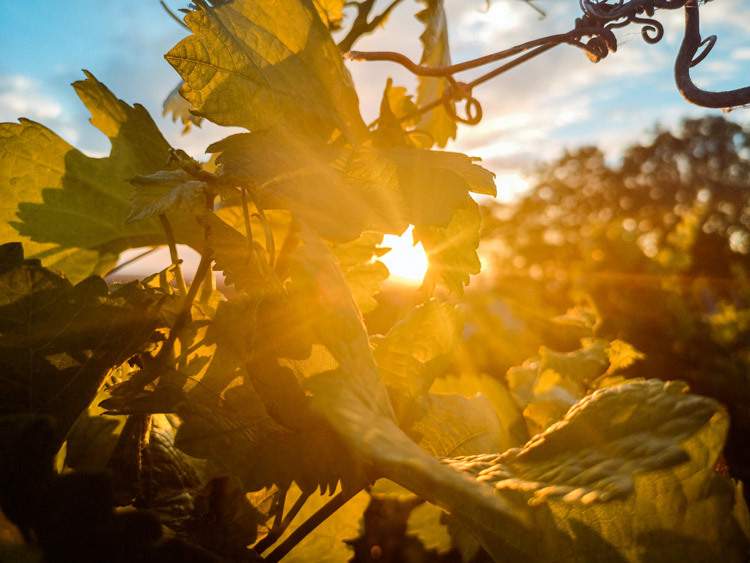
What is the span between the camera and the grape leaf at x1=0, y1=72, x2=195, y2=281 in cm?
45

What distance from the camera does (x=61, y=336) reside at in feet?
1.02

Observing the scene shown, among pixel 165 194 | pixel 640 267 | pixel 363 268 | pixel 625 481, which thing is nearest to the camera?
pixel 625 481

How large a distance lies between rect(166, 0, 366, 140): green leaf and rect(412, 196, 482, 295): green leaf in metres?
0.13

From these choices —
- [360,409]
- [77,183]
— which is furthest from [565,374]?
[77,183]

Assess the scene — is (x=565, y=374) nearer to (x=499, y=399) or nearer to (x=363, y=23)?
(x=499, y=399)

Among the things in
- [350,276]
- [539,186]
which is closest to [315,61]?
[350,276]

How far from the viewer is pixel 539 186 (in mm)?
20406

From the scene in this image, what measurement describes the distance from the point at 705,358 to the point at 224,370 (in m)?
5.89

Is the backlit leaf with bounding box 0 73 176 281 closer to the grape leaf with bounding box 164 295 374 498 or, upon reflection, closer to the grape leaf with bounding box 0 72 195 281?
the grape leaf with bounding box 0 72 195 281

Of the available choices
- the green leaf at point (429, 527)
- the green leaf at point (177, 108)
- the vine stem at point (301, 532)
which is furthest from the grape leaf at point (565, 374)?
the green leaf at point (177, 108)

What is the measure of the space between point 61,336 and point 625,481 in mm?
324

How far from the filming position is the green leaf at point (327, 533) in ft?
1.42

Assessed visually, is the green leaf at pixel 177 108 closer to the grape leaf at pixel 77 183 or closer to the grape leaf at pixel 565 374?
the grape leaf at pixel 77 183

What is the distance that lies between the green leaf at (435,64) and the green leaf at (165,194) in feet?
1.32
